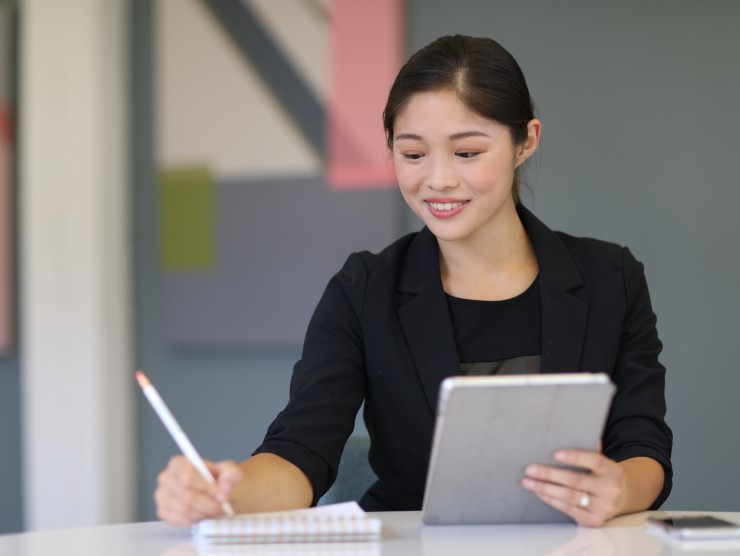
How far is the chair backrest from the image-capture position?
181 cm

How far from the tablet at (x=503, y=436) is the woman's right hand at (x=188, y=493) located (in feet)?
0.84

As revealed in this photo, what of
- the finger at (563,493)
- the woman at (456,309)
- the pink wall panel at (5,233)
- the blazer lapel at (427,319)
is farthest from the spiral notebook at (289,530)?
the pink wall panel at (5,233)

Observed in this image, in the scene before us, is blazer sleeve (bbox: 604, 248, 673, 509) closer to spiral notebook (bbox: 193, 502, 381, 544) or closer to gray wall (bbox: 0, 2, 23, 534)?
spiral notebook (bbox: 193, 502, 381, 544)

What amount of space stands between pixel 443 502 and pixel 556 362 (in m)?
0.47

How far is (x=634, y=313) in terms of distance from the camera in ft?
5.81

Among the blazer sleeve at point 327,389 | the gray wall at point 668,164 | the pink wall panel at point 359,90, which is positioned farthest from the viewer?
the pink wall panel at point 359,90

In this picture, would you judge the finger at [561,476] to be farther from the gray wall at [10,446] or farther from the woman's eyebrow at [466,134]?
the gray wall at [10,446]

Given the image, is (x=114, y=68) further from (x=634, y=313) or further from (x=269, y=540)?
(x=269, y=540)

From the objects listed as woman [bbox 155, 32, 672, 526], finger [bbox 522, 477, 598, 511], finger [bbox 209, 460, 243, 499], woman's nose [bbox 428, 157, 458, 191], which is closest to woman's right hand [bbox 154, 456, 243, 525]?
finger [bbox 209, 460, 243, 499]

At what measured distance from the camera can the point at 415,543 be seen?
1212 mm

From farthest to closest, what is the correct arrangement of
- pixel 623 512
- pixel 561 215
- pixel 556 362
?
pixel 561 215 < pixel 556 362 < pixel 623 512

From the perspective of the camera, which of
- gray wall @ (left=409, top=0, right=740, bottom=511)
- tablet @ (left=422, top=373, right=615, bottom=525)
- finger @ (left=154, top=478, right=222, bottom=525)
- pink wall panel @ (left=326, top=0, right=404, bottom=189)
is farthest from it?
pink wall panel @ (left=326, top=0, right=404, bottom=189)

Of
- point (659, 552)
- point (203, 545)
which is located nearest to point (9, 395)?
point (203, 545)

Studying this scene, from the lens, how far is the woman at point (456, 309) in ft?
5.36
